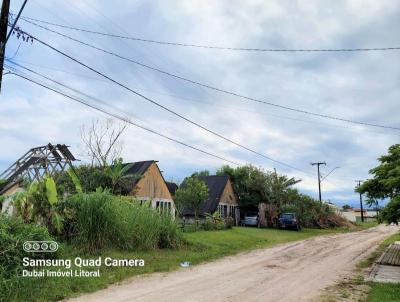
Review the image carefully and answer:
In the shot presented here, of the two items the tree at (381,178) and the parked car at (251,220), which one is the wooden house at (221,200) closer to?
the parked car at (251,220)

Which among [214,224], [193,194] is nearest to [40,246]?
[214,224]

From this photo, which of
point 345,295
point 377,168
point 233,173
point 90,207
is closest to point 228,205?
point 233,173

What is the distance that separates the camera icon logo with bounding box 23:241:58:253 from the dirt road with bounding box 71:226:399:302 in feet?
6.68

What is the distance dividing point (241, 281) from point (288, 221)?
27510 millimetres

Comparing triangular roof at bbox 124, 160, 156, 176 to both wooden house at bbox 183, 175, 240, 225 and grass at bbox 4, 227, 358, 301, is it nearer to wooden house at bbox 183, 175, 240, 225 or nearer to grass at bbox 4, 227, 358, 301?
wooden house at bbox 183, 175, 240, 225

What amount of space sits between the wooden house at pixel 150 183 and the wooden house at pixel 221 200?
188 inches

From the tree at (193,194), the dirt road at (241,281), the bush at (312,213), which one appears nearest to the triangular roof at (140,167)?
the tree at (193,194)

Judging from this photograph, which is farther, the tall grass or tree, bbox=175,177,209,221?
tree, bbox=175,177,209,221

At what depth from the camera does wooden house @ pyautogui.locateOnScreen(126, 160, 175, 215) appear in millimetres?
33094

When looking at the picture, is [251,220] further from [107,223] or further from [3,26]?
[3,26]

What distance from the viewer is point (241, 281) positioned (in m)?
11.0

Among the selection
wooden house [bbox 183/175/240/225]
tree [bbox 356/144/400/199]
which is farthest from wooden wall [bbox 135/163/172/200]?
tree [bbox 356/144/400/199]

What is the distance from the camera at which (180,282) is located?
10789 mm


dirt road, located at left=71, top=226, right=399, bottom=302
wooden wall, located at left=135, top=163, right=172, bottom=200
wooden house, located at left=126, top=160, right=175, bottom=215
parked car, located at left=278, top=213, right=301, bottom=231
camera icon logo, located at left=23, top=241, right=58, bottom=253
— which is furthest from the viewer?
parked car, located at left=278, top=213, right=301, bottom=231
